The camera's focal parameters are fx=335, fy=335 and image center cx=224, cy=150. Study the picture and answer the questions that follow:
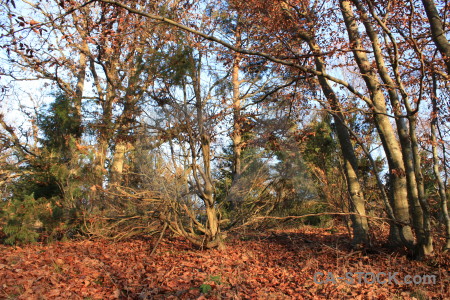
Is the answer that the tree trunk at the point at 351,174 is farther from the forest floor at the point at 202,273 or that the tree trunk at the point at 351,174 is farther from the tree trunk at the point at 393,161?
the tree trunk at the point at 393,161

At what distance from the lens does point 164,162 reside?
862 centimetres

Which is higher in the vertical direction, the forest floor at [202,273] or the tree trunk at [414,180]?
the tree trunk at [414,180]

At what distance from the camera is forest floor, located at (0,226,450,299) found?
14.0ft

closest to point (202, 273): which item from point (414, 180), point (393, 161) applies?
point (414, 180)

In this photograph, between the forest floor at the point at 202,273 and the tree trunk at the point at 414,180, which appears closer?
the forest floor at the point at 202,273

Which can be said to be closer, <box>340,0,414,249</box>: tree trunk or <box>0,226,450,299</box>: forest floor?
<box>0,226,450,299</box>: forest floor

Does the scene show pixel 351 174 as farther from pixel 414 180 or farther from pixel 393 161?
pixel 414 180

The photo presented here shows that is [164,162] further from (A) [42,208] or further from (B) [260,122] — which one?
(B) [260,122]

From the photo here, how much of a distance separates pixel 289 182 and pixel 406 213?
4.70m

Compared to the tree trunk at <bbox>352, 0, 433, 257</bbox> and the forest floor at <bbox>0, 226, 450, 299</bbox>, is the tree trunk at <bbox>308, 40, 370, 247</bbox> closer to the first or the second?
the forest floor at <bbox>0, 226, 450, 299</bbox>

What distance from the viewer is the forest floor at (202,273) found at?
4281 millimetres

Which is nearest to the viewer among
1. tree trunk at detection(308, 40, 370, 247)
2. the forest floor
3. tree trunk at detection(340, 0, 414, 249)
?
the forest floor

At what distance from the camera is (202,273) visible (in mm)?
5113

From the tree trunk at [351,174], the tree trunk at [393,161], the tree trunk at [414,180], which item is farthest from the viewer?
the tree trunk at [351,174]
